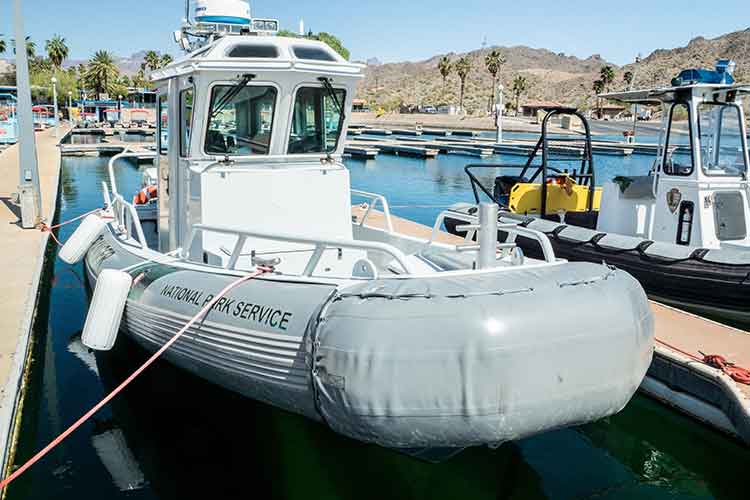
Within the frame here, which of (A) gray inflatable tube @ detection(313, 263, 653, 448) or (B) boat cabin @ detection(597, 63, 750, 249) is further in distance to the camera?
(B) boat cabin @ detection(597, 63, 750, 249)

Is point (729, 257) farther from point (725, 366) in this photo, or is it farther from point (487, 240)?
point (487, 240)

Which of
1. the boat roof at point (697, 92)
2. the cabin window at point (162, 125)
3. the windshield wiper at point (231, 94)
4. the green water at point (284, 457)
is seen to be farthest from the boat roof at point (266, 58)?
the boat roof at point (697, 92)

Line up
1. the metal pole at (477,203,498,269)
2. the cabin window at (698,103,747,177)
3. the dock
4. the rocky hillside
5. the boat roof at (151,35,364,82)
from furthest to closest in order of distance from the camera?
the rocky hillside, the cabin window at (698,103,747,177), the boat roof at (151,35,364,82), the dock, the metal pole at (477,203,498,269)

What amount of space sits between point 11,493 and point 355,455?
7.85 ft

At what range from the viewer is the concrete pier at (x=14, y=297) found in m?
4.66

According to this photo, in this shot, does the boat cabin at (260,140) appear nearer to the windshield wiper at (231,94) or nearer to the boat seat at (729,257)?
the windshield wiper at (231,94)

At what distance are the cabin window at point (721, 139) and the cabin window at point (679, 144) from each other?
0.53 feet

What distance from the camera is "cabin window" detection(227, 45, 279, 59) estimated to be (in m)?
5.54

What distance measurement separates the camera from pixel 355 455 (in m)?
5.07

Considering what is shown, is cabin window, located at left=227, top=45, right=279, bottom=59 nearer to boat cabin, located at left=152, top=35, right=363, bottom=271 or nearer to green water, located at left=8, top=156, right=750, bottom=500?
boat cabin, located at left=152, top=35, right=363, bottom=271

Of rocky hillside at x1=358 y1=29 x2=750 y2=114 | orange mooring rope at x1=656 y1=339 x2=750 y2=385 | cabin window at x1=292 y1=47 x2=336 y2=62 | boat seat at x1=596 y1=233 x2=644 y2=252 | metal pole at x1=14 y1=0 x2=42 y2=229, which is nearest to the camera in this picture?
orange mooring rope at x1=656 y1=339 x2=750 y2=385

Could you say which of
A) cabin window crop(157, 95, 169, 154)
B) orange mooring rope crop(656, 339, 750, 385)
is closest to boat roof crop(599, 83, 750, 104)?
orange mooring rope crop(656, 339, 750, 385)

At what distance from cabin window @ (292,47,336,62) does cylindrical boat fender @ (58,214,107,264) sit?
11.1ft

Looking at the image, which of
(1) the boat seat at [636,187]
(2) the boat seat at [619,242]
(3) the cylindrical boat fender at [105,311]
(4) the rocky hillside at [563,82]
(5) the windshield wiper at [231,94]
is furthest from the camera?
(4) the rocky hillside at [563,82]
